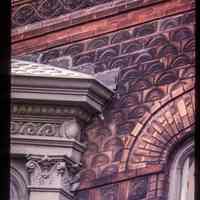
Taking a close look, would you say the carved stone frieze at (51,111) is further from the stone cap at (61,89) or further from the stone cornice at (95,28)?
the stone cornice at (95,28)

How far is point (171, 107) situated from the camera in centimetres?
838

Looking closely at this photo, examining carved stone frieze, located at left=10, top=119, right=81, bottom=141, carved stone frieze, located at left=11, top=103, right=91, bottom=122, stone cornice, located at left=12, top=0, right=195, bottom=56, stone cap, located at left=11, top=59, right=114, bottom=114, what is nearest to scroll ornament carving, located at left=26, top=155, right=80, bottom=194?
carved stone frieze, located at left=10, top=119, right=81, bottom=141

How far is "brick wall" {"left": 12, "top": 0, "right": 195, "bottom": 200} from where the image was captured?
27.1 feet

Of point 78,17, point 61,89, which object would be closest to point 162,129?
point 61,89

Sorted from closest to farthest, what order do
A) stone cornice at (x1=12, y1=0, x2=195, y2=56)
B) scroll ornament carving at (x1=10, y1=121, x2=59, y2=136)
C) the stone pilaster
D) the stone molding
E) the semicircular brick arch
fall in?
the semicircular brick arch < the stone pilaster < the stone molding < scroll ornament carving at (x1=10, y1=121, x2=59, y2=136) < stone cornice at (x1=12, y1=0, x2=195, y2=56)

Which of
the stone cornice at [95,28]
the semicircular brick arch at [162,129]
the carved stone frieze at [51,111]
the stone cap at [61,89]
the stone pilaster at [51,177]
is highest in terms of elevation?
the stone cornice at [95,28]

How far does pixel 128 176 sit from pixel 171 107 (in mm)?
655

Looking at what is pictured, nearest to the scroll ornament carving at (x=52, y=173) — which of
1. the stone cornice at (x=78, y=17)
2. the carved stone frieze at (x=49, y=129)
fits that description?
the carved stone frieze at (x=49, y=129)

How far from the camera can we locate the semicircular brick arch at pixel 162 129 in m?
8.25

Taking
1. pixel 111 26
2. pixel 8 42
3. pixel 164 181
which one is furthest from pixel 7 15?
pixel 111 26

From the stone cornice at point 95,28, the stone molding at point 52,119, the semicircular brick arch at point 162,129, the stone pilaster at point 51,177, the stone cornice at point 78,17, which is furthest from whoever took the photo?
the stone cornice at point 78,17

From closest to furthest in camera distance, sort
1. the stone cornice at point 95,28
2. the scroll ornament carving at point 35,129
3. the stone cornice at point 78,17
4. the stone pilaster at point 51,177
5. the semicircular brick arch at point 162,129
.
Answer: the semicircular brick arch at point 162,129, the stone pilaster at point 51,177, the scroll ornament carving at point 35,129, the stone cornice at point 95,28, the stone cornice at point 78,17

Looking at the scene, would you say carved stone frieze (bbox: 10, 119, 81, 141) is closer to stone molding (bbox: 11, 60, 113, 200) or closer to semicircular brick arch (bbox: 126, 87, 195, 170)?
stone molding (bbox: 11, 60, 113, 200)

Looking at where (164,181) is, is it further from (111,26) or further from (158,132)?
(111,26)
